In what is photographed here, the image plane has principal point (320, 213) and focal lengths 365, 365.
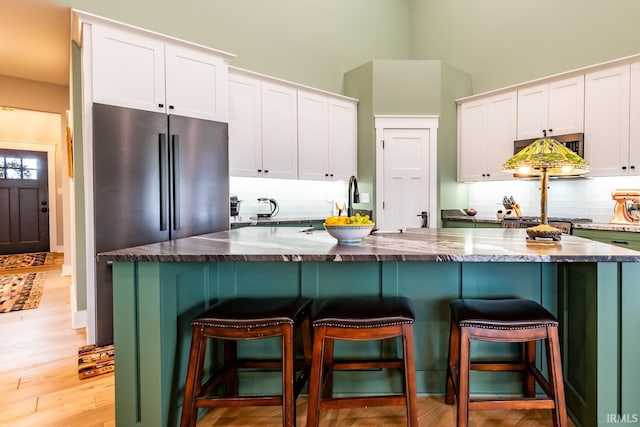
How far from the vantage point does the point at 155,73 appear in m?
3.17

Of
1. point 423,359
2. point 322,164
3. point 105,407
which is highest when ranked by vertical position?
point 322,164

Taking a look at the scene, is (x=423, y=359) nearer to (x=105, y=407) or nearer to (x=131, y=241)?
(x=105, y=407)

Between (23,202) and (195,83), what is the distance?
6.67m

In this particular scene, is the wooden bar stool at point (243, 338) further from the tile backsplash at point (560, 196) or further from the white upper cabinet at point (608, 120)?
the tile backsplash at point (560, 196)

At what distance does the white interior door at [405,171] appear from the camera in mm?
4977

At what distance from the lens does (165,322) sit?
1644mm

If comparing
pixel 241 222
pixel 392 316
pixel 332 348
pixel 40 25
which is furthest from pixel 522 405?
pixel 40 25

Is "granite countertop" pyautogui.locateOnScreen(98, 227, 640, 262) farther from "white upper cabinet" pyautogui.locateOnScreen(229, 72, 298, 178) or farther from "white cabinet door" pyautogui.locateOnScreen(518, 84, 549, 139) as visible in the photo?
"white cabinet door" pyautogui.locateOnScreen(518, 84, 549, 139)

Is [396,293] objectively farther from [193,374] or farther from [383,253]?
[193,374]

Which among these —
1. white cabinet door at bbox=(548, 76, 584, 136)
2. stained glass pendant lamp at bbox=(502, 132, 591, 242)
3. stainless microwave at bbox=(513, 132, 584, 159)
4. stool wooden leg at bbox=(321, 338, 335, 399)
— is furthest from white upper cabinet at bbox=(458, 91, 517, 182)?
stool wooden leg at bbox=(321, 338, 335, 399)

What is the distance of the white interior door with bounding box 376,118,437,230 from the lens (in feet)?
16.3

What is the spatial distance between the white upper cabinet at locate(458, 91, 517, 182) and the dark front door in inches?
329

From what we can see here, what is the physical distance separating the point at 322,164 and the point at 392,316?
362cm

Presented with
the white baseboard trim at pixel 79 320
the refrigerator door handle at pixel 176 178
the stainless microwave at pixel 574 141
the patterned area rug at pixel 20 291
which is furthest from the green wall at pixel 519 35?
the patterned area rug at pixel 20 291
